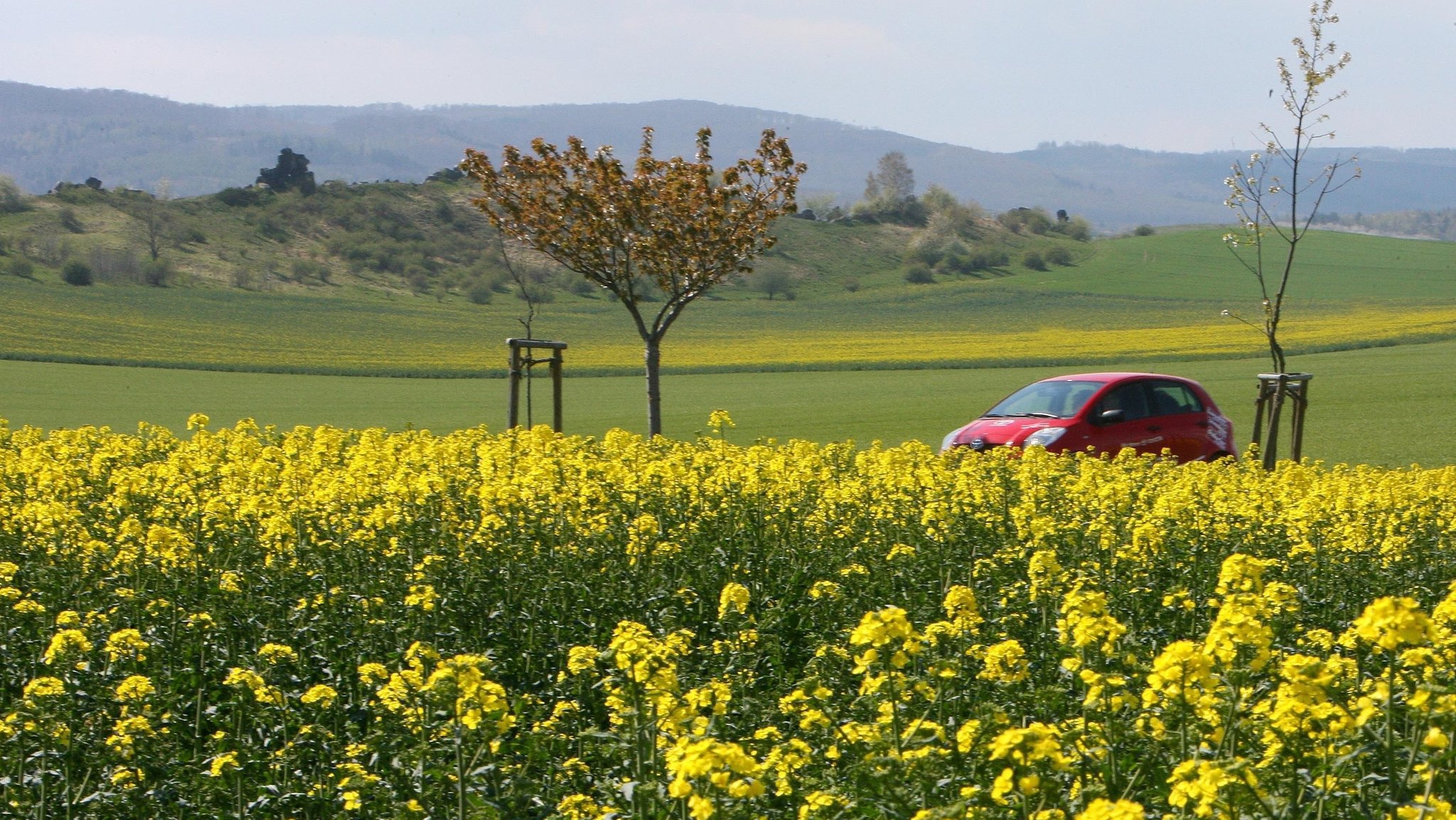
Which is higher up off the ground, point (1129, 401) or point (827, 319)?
point (1129, 401)

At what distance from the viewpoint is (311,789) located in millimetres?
5262

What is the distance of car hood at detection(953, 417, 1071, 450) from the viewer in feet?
56.4

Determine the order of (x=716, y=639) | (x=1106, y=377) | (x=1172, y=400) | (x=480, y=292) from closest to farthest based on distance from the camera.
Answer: (x=716, y=639) → (x=1106, y=377) → (x=1172, y=400) → (x=480, y=292)

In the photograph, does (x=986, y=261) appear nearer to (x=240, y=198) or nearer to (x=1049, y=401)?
(x=240, y=198)

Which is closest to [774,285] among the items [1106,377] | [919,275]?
[919,275]

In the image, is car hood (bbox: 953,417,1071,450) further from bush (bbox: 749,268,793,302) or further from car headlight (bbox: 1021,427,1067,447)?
bush (bbox: 749,268,793,302)

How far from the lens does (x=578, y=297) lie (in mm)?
102500

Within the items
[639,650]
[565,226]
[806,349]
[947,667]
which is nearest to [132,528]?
[639,650]

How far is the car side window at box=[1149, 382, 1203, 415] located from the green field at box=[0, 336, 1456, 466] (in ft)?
15.9

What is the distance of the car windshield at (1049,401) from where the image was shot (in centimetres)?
1764

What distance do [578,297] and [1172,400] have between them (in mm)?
85925

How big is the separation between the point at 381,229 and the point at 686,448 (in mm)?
112066

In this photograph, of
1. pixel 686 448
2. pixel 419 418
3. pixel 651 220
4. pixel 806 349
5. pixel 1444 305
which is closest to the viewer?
pixel 686 448

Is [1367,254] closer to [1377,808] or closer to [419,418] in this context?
[419,418]
